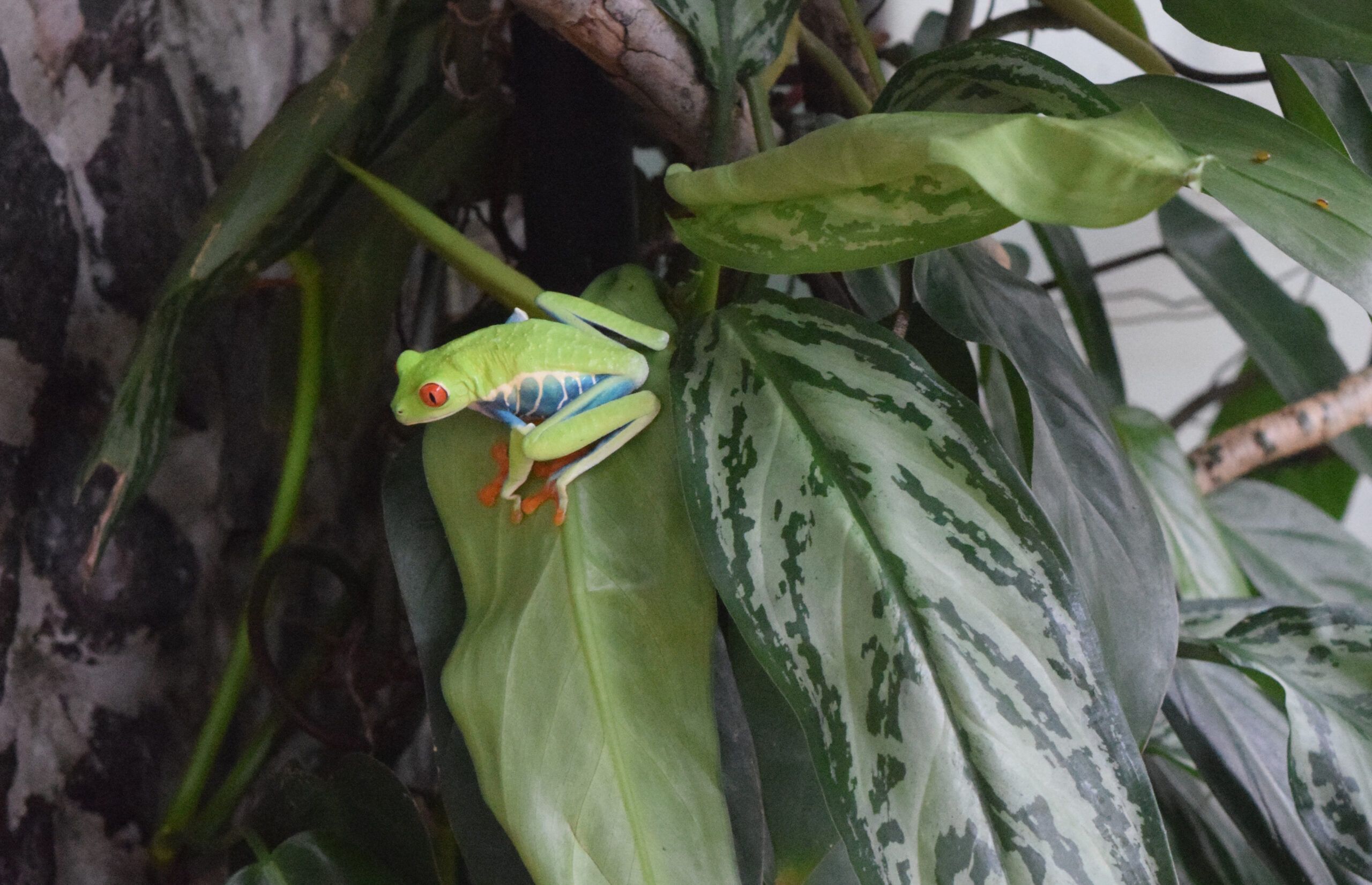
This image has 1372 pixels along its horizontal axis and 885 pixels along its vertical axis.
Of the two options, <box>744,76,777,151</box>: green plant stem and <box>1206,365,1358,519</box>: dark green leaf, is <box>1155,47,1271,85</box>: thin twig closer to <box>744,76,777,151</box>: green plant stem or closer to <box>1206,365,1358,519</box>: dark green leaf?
<box>744,76,777,151</box>: green plant stem

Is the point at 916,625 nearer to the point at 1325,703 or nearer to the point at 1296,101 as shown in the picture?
the point at 1325,703

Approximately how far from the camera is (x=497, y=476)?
1.37ft

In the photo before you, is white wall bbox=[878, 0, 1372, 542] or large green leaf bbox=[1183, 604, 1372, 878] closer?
large green leaf bbox=[1183, 604, 1372, 878]

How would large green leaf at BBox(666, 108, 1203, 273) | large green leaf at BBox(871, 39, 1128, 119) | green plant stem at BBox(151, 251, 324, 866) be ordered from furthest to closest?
1. green plant stem at BBox(151, 251, 324, 866)
2. large green leaf at BBox(871, 39, 1128, 119)
3. large green leaf at BBox(666, 108, 1203, 273)

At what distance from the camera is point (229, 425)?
69 cm

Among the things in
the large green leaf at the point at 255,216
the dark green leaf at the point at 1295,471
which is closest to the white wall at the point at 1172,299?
the dark green leaf at the point at 1295,471

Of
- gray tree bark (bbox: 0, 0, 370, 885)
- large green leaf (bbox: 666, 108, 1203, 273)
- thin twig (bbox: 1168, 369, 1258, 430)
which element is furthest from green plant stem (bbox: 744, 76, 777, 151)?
thin twig (bbox: 1168, 369, 1258, 430)

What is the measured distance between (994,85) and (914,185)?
15 cm

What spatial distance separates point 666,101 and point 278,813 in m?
0.46

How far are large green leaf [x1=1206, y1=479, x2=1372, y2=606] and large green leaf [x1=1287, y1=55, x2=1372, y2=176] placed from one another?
469mm

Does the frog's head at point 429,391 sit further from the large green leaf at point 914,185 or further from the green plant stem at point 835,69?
the green plant stem at point 835,69

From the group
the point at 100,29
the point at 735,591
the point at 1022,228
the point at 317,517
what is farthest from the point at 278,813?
the point at 1022,228

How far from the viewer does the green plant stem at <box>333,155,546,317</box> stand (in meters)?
0.46

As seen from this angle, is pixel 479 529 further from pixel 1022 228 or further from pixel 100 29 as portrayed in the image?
pixel 1022 228
